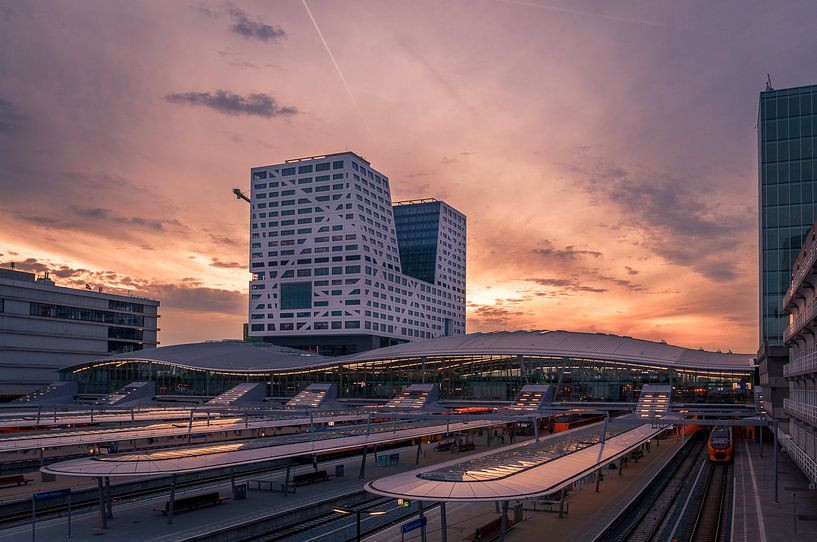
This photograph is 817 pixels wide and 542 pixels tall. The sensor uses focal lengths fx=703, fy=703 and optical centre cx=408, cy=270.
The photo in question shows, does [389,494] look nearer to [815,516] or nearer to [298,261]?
[815,516]

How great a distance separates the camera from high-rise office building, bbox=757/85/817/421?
85.9 meters

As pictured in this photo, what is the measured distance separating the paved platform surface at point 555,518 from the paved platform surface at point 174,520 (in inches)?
307

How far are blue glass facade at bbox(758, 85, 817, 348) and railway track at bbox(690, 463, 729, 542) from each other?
3612 cm

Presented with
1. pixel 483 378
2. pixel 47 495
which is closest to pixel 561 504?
pixel 47 495

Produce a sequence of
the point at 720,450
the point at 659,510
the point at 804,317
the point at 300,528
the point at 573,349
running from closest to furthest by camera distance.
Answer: the point at 300,528, the point at 804,317, the point at 659,510, the point at 720,450, the point at 573,349

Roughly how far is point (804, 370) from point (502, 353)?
199 ft

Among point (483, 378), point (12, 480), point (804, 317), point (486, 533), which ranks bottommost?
point (12, 480)

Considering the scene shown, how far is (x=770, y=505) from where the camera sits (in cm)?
3731

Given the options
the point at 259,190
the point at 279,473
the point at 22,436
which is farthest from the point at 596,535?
the point at 259,190

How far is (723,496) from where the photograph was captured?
45.4 m

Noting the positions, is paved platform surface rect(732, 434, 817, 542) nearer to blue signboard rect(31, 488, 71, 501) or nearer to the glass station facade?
blue signboard rect(31, 488, 71, 501)

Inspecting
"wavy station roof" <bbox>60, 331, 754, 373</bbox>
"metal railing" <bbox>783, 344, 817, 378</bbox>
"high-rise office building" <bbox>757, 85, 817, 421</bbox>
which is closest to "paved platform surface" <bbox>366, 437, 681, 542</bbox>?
"metal railing" <bbox>783, 344, 817, 378</bbox>

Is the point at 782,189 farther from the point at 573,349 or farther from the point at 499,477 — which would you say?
the point at 499,477

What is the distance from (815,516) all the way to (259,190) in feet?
508
